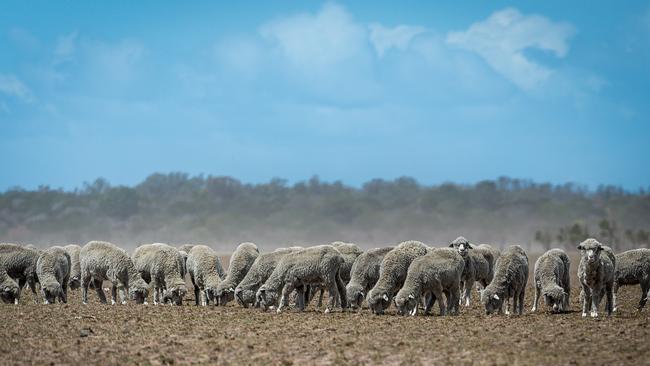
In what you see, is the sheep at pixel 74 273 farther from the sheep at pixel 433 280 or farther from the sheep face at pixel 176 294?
the sheep at pixel 433 280

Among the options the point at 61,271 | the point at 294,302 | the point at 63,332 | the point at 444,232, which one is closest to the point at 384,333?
the point at 63,332

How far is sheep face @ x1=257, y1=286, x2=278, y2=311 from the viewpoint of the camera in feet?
86.6

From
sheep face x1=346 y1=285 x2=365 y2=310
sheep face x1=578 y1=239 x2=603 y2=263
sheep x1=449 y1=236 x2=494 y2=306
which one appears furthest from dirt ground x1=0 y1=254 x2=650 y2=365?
sheep x1=449 y1=236 x2=494 y2=306

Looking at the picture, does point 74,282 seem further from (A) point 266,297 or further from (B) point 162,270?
(A) point 266,297

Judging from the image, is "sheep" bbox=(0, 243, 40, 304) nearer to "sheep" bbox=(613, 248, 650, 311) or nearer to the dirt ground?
the dirt ground

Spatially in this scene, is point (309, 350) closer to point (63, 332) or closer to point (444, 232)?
point (63, 332)

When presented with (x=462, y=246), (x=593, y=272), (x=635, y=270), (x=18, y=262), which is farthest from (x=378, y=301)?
(x=18, y=262)

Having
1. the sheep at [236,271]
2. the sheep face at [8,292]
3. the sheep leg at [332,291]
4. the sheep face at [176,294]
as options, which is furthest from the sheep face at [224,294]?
the sheep face at [8,292]

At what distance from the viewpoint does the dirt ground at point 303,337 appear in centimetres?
1762

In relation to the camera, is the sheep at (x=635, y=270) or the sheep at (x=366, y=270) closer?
the sheep at (x=635, y=270)

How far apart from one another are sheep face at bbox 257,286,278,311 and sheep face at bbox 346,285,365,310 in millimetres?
2402

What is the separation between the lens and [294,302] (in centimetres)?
3039

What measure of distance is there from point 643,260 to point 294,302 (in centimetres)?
1228

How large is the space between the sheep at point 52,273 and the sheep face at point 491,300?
14142 mm
